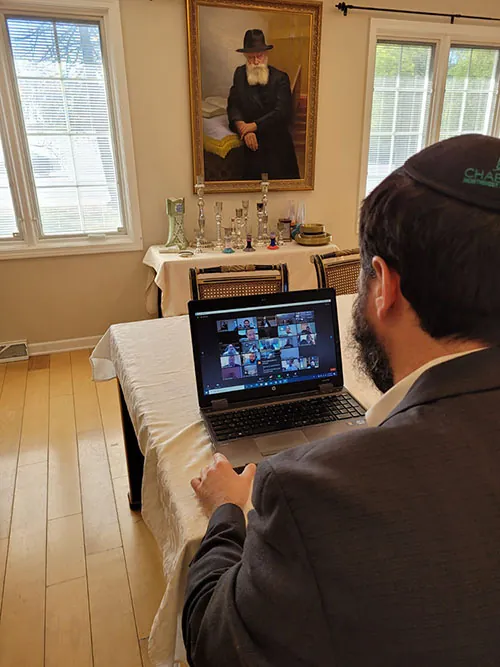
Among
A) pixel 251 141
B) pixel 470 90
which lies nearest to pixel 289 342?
pixel 251 141

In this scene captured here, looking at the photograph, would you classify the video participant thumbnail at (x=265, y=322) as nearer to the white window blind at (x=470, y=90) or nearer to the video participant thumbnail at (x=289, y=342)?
the video participant thumbnail at (x=289, y=342)

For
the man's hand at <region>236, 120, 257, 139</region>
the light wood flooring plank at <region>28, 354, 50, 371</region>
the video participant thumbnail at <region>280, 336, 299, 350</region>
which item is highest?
the man's hand at <region>236, 120, 257, 139</region>

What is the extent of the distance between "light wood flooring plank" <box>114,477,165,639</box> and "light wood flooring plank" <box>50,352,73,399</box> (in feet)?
3.74

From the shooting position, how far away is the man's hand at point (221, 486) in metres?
0.85

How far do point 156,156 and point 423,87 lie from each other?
7.76 feet

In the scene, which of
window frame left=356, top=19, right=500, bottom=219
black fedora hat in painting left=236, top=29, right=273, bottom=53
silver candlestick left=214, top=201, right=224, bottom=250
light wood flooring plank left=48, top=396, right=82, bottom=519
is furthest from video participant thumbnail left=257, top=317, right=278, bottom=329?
window frame left=356, top=19, right=500, bottom=219

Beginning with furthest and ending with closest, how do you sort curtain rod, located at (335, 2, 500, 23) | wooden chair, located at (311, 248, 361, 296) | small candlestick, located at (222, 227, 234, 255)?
curtain rod, located at (335, 2, 500, 23) → small candlestick, located at (222, 227, 234, 255) → wooden chair, located at (311, 248, 361, 296)

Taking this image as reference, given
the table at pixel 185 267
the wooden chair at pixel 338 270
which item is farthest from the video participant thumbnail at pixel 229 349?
the table at pixel 185 267

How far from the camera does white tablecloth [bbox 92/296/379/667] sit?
0.83 metres

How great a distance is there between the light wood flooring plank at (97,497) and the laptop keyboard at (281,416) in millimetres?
1043

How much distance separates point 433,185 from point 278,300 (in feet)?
2.27

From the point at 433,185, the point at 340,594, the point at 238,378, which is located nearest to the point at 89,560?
the point at 238,378

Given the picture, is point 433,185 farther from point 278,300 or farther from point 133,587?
point 133,587

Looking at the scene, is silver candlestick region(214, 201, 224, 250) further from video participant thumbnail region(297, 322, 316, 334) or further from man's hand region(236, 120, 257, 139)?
video participant thumbnail region(297, 322, 316, 334)
